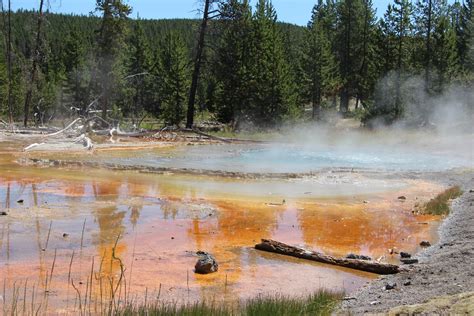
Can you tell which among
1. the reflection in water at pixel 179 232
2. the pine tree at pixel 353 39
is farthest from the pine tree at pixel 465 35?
the reflection in water at pixel 179 232

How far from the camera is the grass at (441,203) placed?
42.9 feet

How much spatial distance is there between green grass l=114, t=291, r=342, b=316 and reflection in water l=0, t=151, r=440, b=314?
420mm

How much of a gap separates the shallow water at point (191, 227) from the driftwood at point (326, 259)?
17 centimetres

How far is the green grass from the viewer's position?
5.21 m

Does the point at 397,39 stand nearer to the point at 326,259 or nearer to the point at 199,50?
the point at 199,50

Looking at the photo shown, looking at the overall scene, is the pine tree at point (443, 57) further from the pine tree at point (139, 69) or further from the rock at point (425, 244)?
the rock at point (425, 244)

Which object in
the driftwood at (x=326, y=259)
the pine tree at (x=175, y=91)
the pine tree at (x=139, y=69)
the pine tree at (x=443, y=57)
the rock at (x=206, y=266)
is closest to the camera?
the rock at (x=206, y=266)

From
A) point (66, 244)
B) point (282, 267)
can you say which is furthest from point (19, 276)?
point (282, 267)

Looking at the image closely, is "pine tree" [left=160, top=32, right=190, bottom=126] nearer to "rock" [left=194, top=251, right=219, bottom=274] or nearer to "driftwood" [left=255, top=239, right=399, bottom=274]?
"driftwood" [left=255, top=239, right=399, bottom=274]

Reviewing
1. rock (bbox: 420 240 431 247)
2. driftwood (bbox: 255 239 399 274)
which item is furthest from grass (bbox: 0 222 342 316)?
rock (bbox: 420 240 431 247)

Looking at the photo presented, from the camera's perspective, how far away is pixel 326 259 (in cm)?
893

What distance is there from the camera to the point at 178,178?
17.9 meters

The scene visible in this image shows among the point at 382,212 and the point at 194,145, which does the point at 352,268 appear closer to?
the point at 382,212

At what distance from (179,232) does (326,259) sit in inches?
116
